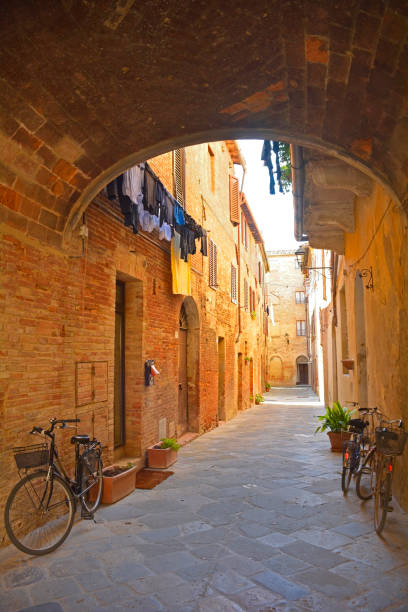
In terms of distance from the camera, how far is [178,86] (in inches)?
168

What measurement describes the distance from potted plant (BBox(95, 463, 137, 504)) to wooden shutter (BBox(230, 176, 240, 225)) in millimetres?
12126

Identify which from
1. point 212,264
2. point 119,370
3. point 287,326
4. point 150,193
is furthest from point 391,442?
point 287,326

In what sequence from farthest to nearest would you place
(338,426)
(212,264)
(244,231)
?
(244,231) → (212,264) → (338,426)

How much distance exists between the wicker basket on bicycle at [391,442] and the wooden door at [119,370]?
13.7 ft

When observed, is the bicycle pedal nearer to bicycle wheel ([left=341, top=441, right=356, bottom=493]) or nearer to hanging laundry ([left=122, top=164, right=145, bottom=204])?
bicycle wheel ([left=341, top=441, right=356, bottom=493])

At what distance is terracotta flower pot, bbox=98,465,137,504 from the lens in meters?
5.59

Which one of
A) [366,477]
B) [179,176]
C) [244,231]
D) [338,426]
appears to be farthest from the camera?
[244,231]

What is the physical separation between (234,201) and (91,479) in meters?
13.3

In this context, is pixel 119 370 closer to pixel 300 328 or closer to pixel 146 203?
pixel 146 203

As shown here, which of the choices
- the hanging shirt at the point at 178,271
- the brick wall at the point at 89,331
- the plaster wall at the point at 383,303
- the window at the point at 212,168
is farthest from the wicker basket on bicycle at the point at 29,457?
the window at the point at 212,168

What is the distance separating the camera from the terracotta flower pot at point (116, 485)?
18.3ft

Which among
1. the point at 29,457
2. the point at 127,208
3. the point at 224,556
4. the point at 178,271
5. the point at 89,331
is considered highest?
the point at 127,208

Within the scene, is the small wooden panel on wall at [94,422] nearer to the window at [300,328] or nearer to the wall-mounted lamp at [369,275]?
the wall-mounted lamp at [369,275]

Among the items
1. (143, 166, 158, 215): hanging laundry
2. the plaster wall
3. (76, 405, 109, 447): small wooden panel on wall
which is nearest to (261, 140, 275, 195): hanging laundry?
the plaster wall
